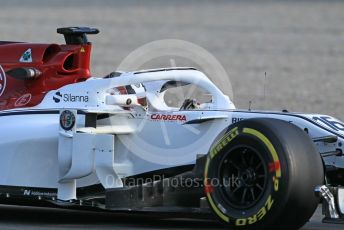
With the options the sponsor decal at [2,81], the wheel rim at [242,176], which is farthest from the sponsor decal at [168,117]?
the sponsor decal at [2,81]

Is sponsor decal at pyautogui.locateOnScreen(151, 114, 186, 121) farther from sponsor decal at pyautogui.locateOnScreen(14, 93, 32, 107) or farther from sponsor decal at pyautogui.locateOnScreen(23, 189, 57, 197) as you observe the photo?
sponsor decal at pyautogui.locateOnScreen(14, 93, 32, 107)

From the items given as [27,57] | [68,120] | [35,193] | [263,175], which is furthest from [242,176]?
[27,57]

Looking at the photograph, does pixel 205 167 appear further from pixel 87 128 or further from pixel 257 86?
pixel 257 86

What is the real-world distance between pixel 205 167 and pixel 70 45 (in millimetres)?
2583

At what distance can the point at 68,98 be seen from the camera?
33.5 ft

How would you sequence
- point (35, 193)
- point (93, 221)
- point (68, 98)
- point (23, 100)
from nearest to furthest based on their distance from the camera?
point (35, 193) < point (93, 221) < point (68, 98) < point (23, 100)

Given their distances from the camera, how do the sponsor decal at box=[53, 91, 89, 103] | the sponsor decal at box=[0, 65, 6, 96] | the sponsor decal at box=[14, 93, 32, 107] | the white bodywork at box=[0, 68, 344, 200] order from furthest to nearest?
the sponsor decal at box=[0, 65, 6, 96] → the sponsor decal at box=[14, 93, 32, 107] → the sponsor decal at box=[53, 91, 89, 103] → the white bodywork at box=[0, 68, 344, 200]

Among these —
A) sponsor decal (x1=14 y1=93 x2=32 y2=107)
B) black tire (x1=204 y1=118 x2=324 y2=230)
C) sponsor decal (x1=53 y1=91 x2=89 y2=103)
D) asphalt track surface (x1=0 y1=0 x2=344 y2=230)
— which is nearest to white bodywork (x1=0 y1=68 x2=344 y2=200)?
sponsor decal (x1=53 y1=91 x2=89 y2=103)

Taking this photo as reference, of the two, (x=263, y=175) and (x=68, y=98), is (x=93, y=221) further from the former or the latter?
(x=263, y=175)

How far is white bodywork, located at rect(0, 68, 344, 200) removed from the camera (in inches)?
375

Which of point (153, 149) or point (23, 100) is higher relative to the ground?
point (23, 100)

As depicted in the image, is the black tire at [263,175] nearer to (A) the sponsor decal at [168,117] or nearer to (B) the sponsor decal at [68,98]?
(A) the sponsor decal at [168,117]

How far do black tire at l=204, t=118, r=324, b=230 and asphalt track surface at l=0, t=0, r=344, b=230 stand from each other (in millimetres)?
941

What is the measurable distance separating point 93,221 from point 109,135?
911 millimetres
